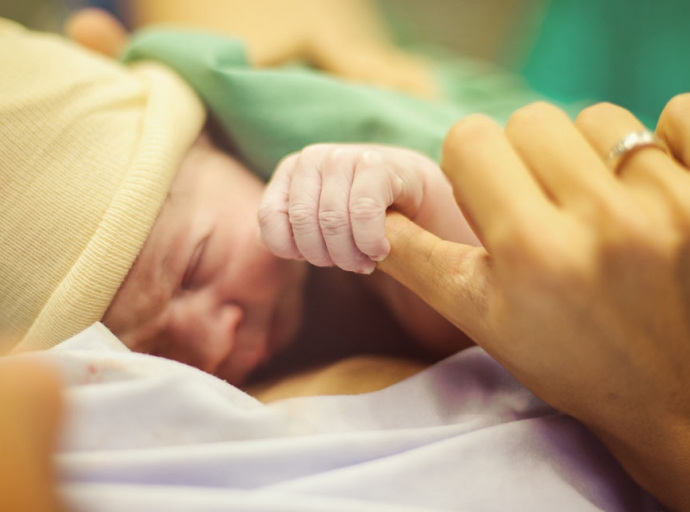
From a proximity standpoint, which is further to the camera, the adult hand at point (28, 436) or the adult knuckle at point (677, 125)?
the adult knuckle at point (677, 125)

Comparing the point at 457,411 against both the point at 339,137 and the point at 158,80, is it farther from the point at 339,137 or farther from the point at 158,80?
the point at 158,80

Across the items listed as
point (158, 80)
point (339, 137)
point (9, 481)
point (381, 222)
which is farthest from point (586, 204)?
point (158, 80)

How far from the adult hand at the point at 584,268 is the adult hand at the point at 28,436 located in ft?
0.94

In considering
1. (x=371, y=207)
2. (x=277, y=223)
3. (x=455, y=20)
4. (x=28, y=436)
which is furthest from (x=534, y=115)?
(x=455, y=20)

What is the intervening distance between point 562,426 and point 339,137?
500mm

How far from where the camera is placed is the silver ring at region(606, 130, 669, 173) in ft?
1.20

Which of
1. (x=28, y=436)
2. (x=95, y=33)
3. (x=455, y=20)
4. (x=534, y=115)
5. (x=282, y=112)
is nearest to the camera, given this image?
(x=28, y=436)

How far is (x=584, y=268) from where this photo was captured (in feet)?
1.08

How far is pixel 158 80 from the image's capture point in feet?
2.50

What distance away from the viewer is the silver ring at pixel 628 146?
0.37m

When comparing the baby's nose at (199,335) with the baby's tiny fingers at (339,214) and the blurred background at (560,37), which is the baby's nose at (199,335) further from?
the blurred background at (560,37)

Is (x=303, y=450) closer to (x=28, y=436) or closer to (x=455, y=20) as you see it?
(x=28, y=436)

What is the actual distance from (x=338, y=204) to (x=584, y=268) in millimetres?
223

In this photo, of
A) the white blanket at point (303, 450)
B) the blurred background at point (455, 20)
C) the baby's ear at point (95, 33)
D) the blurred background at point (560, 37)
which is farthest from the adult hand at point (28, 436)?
the blurred background at point (455, 20)
